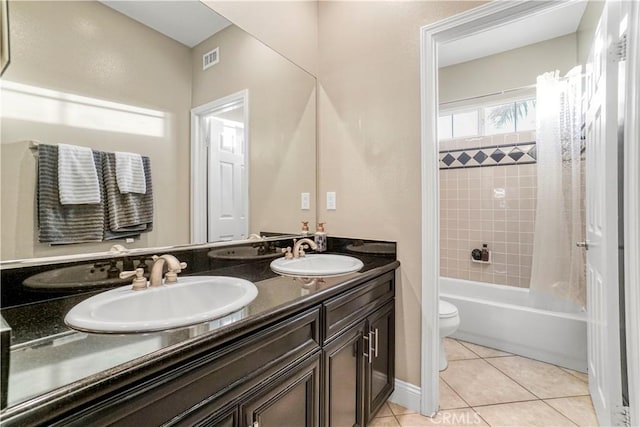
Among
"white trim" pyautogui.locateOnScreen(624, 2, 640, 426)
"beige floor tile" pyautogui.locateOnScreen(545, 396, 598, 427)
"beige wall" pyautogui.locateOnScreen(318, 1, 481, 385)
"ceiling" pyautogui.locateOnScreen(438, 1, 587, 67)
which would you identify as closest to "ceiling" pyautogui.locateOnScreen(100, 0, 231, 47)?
"beige wall" pyautogui.locateOnScreen(318, 1, 481, 385)

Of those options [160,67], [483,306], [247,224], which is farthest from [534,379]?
[160,67]

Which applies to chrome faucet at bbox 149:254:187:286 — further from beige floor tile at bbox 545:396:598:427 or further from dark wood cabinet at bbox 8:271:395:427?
beige floor tile at bbox 545:396:598:427

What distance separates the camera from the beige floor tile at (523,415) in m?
1.49

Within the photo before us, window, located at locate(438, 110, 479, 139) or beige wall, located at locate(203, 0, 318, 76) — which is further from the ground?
beige wall, located at locate(203, 0, 318, 76)

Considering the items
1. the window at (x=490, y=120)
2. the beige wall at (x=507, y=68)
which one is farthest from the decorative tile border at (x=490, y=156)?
the beige wall at (x=507, y=68)

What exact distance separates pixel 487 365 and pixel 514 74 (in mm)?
2531

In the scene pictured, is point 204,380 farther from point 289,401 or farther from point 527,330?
point 527,330

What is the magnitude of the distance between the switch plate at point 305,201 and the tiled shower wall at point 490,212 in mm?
1794

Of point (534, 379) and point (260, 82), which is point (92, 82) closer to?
point (260, 82)

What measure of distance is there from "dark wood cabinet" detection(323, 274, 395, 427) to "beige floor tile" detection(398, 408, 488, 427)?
152 millimetres

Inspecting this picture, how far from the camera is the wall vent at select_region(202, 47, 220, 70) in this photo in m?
1.34

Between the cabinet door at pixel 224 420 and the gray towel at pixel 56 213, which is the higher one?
the gray towel at pixel 56 213

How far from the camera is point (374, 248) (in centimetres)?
175

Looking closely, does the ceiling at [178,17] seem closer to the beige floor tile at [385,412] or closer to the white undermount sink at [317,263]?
the white undermount sink at [317,263]
